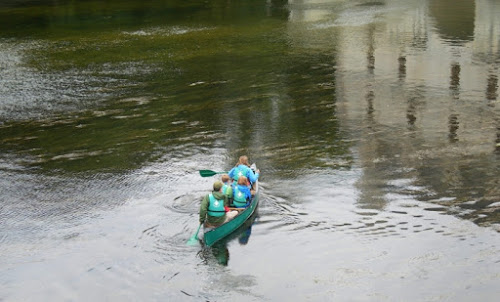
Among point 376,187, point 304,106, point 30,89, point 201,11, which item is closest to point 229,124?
point 304,106

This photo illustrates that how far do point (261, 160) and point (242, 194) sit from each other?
16.7ft

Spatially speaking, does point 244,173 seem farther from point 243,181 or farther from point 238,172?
point 243,181

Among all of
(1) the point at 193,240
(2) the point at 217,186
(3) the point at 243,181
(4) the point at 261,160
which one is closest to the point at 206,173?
(3) the point at 243,181

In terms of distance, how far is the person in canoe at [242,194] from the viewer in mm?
19281

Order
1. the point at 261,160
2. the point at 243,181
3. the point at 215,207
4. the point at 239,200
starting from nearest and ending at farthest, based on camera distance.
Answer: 1. the point at 215,207
2. the point at 239,200
3. the point at 243,181
4. the point at 261,160

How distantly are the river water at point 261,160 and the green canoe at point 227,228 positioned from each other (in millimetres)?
224

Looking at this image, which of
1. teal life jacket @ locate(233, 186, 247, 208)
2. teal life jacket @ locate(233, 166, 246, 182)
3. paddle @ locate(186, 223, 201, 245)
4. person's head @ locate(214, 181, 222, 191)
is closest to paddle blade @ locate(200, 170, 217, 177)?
teal life jacket @ locate(233, 166, 246, 182)

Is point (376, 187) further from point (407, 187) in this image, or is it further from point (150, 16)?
point (150, 16)

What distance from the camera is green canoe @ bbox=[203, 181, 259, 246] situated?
1778 centimetres

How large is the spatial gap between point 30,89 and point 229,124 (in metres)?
11.3

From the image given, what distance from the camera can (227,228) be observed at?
18.2m

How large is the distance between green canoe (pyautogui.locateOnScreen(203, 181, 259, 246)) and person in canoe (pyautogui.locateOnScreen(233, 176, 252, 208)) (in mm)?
188

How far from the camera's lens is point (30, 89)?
3381 cm

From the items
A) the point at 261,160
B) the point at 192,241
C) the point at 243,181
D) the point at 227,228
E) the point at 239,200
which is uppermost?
the point at 243,181
